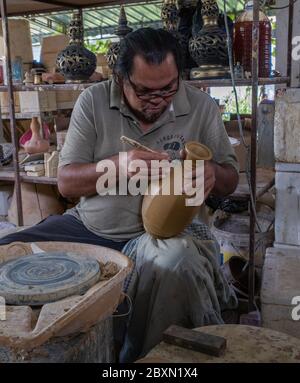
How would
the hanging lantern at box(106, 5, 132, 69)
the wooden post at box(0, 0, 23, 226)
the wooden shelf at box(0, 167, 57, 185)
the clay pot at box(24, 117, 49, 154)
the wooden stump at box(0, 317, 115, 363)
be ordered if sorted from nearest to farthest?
the wooden stump at box(0, 317, 115, 363) → the hanging lantern at box(106, 5, 132, 69) → the wooden post at box(0, 0, 23, 226) → the wooden shelf at box(0, 167, 57, 185) → the clay pot at box(24, 117, 49, 154)

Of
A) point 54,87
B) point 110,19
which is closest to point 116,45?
point 54,87

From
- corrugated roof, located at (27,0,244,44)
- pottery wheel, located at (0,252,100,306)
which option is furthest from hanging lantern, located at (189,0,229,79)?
corrugated roof, located at (27,0,244,44)

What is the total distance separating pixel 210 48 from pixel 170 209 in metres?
0.84

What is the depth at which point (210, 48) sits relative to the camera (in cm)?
200

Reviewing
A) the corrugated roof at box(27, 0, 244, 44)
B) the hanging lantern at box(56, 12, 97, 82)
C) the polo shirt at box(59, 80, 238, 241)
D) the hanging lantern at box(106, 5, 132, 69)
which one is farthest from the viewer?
the corrugated roof at box(27, 0, 244, 44)

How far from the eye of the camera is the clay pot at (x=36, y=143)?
9.82ft

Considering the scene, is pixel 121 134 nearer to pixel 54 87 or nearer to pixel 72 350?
pixel 54 87

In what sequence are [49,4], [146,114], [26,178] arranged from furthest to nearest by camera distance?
[49,4], [26,178], [146,114]

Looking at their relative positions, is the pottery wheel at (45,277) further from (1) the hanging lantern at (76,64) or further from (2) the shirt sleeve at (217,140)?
(1) the hanging lantern at (76,64)

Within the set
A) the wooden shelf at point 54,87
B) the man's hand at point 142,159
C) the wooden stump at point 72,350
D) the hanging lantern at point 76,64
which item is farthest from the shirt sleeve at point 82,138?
the wooden stump at point 72,350

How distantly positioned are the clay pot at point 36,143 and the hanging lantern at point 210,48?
129 cm

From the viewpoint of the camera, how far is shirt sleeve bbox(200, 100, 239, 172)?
6.16 feet

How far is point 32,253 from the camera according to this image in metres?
1.54

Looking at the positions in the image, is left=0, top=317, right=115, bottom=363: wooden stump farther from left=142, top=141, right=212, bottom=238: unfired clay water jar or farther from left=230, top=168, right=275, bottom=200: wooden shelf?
left=230, top=168, right=275, bottom=200: wooden shelf
